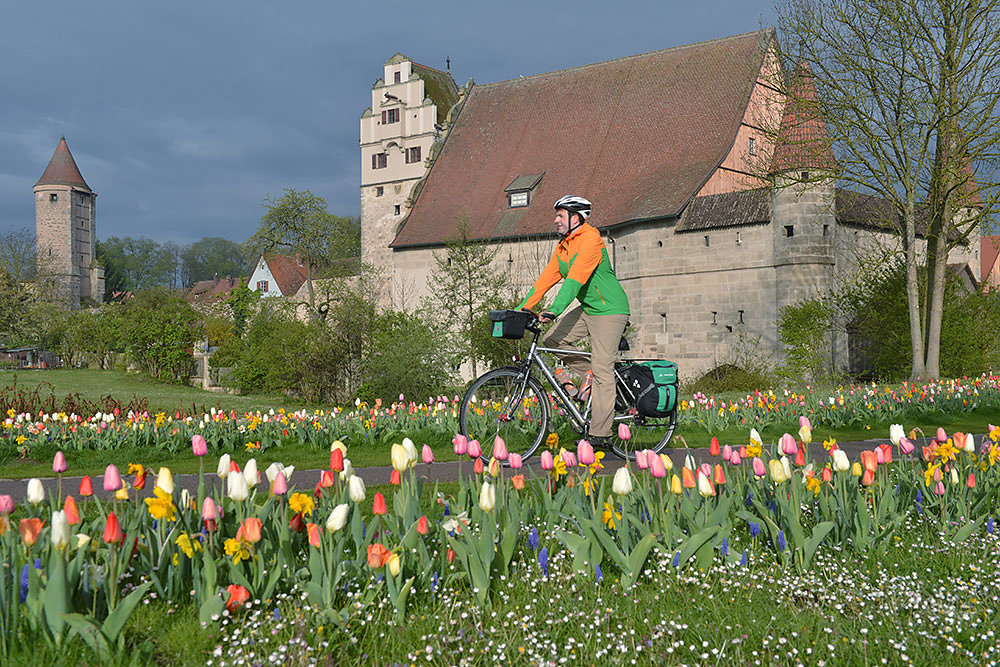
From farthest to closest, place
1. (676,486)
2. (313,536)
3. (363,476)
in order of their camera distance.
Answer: (363,476) < (676,486) < (313,536)

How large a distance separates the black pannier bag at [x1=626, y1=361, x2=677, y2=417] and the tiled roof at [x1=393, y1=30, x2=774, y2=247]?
23414mm

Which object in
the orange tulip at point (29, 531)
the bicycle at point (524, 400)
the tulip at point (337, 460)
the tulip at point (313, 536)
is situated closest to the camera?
the orange tulip at point (29, 531)

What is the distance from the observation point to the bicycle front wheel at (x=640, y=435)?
6.83 m

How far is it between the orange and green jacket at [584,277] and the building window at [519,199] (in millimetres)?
28460

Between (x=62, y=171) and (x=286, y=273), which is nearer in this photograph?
(x=286, y=273)

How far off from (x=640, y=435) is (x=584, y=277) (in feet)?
6.87

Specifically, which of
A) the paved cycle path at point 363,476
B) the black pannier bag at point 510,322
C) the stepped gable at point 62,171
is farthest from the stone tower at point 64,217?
the black pannier bag at point 510,322

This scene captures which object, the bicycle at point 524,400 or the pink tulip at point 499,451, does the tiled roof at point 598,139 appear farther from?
the pink tulip at point 499,451

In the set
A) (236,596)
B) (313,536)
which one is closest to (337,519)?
(313,536)

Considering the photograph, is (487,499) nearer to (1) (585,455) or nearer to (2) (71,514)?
(1) (585,455)

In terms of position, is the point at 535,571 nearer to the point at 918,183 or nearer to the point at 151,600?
the point at 151,600

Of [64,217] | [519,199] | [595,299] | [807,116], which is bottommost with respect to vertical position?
[595,299]

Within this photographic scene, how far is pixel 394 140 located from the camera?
148ft

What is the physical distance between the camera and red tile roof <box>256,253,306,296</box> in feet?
239
